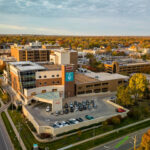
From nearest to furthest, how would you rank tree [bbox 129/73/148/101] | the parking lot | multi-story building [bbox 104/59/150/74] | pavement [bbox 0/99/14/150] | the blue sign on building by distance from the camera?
pavement [bbox 0/99/14/150] < the parking lot < tree [bbox 129/73/148/101] < the blue sign on building < multi-story building [bbox 104/59/150/74]

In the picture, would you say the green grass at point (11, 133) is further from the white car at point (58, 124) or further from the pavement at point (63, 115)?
the white car at point (58, 124)

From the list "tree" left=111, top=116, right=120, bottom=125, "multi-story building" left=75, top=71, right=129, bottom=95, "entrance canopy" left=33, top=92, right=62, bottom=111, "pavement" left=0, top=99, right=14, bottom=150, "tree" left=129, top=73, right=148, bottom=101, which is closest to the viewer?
"pavement" left=0, top=99, right=14, bottom=150

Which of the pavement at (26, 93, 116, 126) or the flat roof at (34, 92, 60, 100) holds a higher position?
the flat roof at (34, 92, 60, 100)

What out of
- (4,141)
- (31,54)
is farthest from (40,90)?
(31,54)

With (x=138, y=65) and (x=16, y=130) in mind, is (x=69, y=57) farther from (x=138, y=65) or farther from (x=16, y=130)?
(x=16, y=130)

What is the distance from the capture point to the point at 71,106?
55.3m

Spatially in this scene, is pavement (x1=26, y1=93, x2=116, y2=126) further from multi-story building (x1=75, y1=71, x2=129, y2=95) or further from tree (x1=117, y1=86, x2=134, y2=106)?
multi-story building (x1=75, y1=71, x2=129, y2=95)

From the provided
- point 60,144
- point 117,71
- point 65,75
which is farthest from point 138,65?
point 60,144

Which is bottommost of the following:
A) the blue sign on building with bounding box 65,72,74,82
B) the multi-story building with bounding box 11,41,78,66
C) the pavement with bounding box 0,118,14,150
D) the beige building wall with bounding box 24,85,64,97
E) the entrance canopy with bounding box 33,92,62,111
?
the pavement with bounding box 0,118,14,150

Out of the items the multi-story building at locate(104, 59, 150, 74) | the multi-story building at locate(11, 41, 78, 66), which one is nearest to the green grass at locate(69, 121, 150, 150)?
the multi-story building at locate(11, 41, 78, 66)

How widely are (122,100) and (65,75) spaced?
2101 centimetres

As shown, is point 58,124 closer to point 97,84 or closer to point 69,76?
point 69,76

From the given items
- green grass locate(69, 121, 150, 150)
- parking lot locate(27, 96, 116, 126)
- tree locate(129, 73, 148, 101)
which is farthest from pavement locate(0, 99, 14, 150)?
tree locate(129, 73, 148, 101)

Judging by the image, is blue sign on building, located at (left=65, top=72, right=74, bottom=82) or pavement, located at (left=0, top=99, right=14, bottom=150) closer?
pavement, located at (left=0, top=99, right=14, bottom=150)
